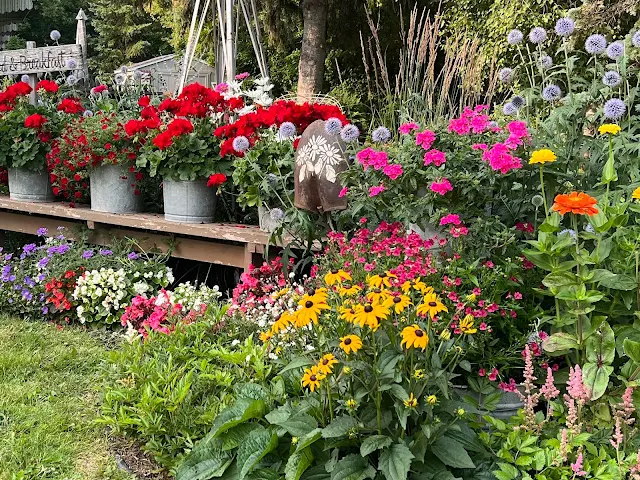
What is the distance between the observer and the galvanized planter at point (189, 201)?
390cm

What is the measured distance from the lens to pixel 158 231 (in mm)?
4176

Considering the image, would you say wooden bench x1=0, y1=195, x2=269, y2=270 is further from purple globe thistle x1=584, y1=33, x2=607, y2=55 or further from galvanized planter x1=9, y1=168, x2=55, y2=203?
purple globe thistle x1=584, y1=33, x2=607, y2=55

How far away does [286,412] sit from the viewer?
2.05 m

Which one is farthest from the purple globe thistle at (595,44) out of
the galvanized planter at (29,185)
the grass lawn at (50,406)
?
the galvanized planter at (29,185)

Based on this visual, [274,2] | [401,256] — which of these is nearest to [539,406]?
[401,256]

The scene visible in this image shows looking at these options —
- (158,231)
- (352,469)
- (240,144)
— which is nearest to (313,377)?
(352,469)

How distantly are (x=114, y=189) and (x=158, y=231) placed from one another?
15.3 inches

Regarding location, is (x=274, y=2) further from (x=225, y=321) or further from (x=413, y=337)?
(x=413, y=337)

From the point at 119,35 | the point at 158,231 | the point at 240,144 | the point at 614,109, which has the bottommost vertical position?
the point at 158,231

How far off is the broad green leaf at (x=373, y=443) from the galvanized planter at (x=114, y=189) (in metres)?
2.90

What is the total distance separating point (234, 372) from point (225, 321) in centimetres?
44

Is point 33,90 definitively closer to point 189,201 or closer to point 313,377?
point 189,201

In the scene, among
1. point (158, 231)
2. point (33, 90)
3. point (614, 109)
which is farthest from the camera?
point (33, 90)

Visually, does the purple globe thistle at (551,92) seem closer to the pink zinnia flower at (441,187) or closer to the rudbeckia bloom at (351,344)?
the pink zinnia flower at (441,187)
